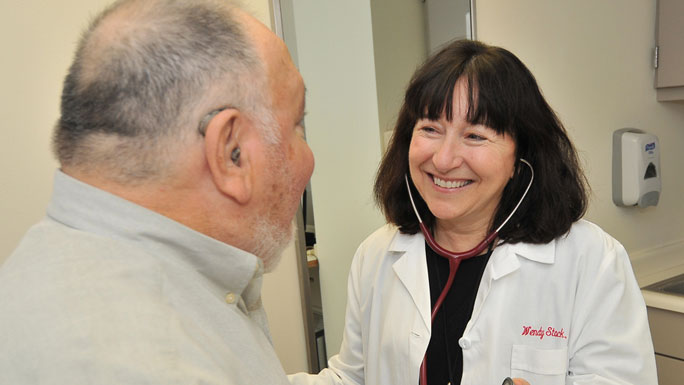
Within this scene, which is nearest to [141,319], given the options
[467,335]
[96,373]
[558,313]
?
[96,373]

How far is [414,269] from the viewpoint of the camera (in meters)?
1.22

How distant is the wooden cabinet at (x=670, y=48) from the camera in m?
2.50

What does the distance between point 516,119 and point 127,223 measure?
2.90 feet

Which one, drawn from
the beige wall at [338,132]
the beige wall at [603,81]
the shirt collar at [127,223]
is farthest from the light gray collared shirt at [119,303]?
the beige wall at [603,81]

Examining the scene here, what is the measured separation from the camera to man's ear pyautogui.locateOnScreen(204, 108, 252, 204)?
1.76ft

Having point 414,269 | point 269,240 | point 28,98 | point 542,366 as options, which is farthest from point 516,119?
point 28,98

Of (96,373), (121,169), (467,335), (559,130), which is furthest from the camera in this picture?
(559,130)

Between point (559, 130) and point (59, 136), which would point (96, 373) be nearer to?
point (59, 136)

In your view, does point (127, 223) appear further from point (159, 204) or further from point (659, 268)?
point (659, 268)

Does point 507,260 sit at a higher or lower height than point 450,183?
lower

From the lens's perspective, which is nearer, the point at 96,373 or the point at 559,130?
the point at 96,373

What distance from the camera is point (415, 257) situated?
4.08 feet

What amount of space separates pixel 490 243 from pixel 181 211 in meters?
0.83

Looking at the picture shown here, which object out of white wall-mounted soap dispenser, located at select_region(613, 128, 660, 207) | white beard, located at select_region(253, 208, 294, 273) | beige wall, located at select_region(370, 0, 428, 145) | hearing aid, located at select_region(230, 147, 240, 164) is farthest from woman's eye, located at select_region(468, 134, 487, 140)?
white wall-mounted soap dispenser, located at select_region(613, 128, 660, 207)
